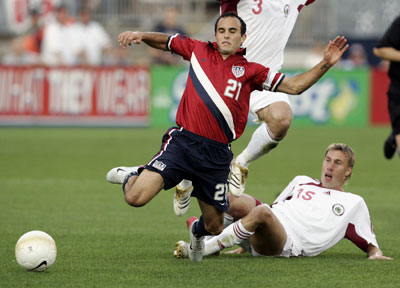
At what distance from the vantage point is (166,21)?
24000 mm

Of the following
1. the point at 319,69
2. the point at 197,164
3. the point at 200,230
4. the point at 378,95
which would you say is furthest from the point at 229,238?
the point at 378,95

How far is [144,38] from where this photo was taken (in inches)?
287

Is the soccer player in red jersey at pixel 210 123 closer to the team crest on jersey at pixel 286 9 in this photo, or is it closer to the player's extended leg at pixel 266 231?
the player's extended leg at pixel 266 231

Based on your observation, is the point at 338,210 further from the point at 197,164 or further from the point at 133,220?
the point at 133,220

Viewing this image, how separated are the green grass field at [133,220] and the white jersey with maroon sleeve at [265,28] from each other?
1999 mm

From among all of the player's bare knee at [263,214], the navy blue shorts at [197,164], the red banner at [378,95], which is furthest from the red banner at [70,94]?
the player's bare knee at [263,214]

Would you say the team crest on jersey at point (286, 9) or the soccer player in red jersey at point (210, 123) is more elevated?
the team crest on jersey at point (286, 9)

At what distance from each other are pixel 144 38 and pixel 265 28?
204cm

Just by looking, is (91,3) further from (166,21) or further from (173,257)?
(173,257)

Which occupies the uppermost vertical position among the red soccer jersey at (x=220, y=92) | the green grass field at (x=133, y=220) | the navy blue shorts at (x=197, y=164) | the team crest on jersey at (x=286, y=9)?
the team crest on jersey at (x=286, y=9)

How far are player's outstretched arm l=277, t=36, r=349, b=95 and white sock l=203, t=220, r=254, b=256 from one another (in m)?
1.19

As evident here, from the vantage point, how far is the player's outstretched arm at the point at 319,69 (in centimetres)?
663

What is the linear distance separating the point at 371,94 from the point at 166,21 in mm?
5949

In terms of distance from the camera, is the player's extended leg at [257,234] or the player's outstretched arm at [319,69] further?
the player's extended leg at [257,234]
